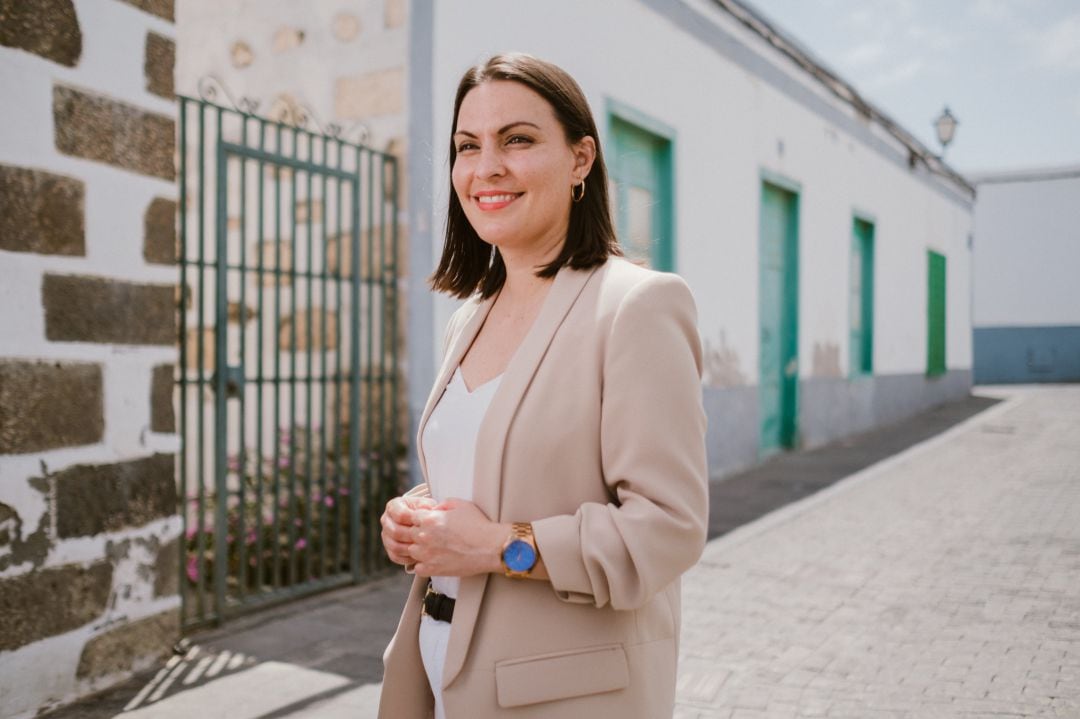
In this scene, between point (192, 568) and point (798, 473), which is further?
point (798, 473)

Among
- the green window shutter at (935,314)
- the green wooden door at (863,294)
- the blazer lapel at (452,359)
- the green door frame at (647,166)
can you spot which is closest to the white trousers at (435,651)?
the blazer lapel at (452,359)

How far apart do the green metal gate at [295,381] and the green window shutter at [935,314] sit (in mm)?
13983

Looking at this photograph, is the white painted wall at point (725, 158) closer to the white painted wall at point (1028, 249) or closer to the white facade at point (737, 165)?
the white facade at point (737, 165)

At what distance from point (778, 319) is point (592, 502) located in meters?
10.2

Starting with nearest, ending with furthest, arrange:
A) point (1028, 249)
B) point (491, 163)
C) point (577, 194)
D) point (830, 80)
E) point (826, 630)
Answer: point (491, 163), point (577, 194), point (826, 630), point (830, 80), point (1028, 249)

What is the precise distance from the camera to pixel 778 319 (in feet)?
37.2

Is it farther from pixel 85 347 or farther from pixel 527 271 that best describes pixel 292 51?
pixel 527 271

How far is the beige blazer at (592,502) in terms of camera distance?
143 cm

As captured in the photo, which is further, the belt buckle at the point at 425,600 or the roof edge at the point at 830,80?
the roof edge at the point at 830,80

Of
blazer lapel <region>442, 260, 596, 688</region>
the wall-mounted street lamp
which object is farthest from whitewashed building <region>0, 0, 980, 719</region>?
the wall-mounted street lamp

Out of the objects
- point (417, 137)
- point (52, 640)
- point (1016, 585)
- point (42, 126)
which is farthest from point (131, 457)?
point (1016, 585)

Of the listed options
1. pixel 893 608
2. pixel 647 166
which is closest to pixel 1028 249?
pixel 647 166

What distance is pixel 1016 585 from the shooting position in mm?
5402

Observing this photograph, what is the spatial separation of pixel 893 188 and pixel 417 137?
11.5 m
